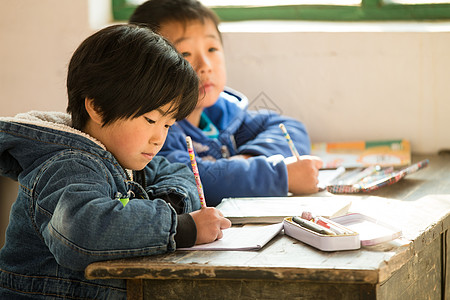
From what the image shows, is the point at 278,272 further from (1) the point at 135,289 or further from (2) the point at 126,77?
(2) the point at 126,77

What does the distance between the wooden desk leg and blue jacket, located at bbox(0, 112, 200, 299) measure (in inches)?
2.0

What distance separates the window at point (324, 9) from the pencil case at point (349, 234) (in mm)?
1356

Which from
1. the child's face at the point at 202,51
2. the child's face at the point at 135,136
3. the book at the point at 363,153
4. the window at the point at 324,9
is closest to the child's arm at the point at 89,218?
the child's face at the point at 135,136

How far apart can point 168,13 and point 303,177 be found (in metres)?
0.70

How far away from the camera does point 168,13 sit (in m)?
2.09

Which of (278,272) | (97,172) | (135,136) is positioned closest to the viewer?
(278,272)

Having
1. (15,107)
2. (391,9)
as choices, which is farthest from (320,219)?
(15,107)

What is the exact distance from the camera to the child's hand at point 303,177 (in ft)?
5.87

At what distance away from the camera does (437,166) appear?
2143mm

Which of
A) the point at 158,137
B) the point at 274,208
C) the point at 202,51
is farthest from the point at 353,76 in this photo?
the point at 158,137

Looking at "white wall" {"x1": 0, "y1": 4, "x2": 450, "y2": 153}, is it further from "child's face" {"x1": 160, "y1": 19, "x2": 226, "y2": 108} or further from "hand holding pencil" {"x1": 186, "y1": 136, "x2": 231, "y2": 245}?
"hand holding pencil" {"x1": 186, "y1": 136, "x2": 231, "y2": 245}

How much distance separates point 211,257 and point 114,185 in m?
0.27

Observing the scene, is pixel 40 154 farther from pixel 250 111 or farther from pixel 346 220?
pixel 250 111

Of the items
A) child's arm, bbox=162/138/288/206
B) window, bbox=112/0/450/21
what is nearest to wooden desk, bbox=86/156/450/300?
child's arm, bbox=162/138/288/206
